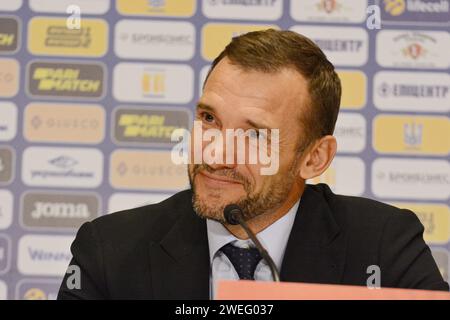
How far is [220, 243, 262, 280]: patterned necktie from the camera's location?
1.64m

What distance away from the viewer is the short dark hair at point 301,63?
165 centimetres

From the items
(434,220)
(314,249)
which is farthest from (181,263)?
(434,220)

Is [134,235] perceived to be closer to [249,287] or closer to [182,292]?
[182,292]

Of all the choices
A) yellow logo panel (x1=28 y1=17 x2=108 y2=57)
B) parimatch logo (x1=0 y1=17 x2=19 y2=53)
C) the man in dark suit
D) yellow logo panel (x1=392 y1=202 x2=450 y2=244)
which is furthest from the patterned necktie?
parimatch logo (x1=0 y1=17 x2=19 y2=53)

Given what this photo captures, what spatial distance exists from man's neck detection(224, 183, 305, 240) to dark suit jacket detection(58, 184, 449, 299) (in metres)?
0.03

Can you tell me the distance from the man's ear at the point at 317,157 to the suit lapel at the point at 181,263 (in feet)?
0.99

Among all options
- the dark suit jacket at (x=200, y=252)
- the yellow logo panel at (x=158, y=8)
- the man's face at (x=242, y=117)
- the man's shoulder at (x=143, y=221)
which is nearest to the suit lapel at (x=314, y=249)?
the dark suit jacket at (x=200, y=252)

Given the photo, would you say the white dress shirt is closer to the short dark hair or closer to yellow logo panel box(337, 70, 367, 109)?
the short dark hair

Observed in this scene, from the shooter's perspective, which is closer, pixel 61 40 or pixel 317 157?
pixel 317 157

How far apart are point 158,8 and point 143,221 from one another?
3.59 ft

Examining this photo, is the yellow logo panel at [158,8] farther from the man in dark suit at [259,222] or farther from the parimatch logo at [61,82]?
the man in dark suit at [259,222]

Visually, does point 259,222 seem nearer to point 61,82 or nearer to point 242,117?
point 242,117

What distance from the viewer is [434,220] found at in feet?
8.61

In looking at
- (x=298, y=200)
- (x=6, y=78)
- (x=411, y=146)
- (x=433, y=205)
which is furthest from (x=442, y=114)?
(x=6, y=78)
